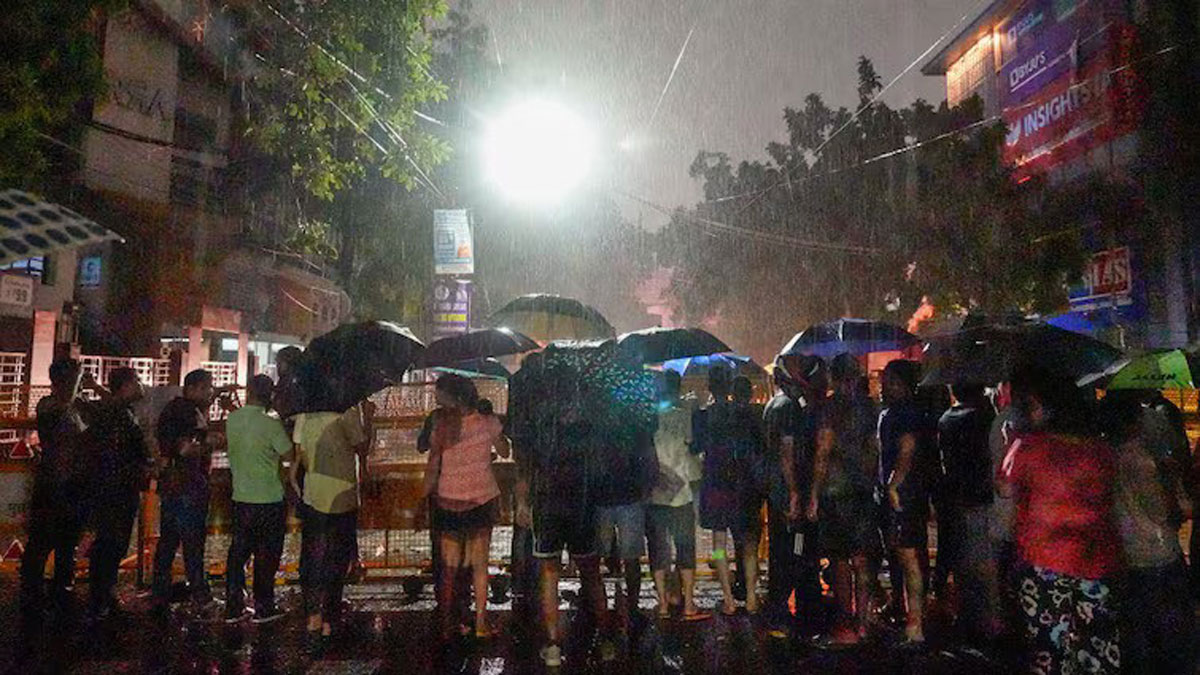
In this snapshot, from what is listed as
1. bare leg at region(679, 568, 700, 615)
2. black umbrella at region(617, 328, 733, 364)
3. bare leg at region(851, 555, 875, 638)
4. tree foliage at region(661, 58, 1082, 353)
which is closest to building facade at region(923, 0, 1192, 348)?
tree foliage at region(661, 58, 1082, 353)

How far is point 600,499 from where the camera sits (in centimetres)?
→ 505

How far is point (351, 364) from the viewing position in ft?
18.8

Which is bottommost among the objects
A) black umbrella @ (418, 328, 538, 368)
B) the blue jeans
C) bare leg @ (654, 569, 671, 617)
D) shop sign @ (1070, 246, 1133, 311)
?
bare leg @ (654, 569, 671, 617)

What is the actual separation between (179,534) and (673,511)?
400 cm

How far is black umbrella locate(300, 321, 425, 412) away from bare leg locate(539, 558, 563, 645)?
75.3 inches

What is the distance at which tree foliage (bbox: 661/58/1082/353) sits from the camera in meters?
16.7

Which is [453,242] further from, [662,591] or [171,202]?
[662,591]

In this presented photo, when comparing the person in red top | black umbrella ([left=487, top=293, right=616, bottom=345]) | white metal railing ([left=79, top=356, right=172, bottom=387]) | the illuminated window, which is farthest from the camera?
the illuminated window

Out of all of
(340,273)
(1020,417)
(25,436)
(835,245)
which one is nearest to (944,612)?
(1020,417)

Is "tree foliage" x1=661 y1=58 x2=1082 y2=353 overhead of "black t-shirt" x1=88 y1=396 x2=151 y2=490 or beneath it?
overhead

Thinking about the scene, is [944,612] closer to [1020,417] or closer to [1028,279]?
[1020,417]

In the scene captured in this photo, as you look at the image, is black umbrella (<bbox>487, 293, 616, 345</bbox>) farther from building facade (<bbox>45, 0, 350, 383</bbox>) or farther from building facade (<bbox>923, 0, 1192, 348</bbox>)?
building facade (<bbox>923, 0, 1192, 348</bbox>)

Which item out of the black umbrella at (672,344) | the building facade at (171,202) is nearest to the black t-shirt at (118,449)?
the black umbrella at (672,344)

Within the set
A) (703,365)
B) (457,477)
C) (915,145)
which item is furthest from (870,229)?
(457,477)
